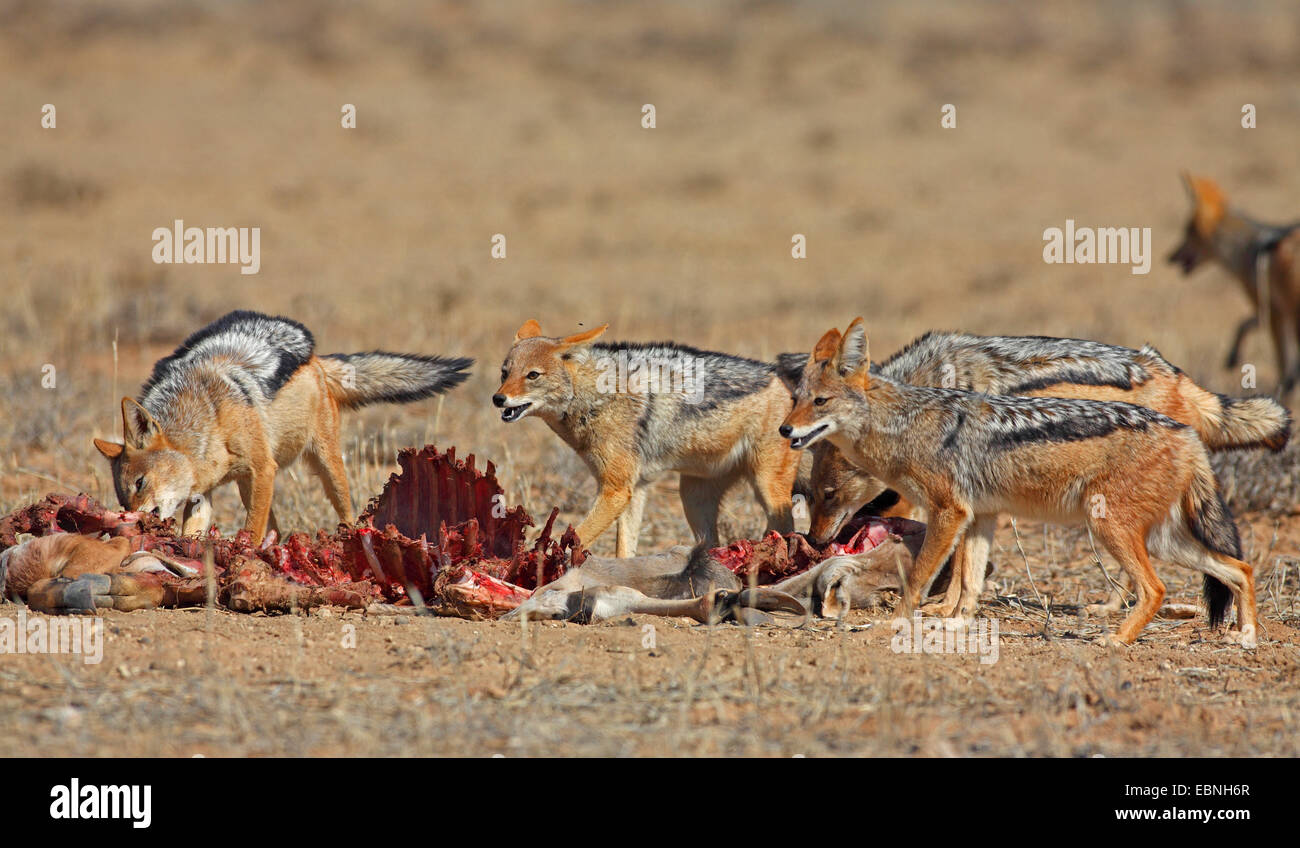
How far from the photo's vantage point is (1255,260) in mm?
14828

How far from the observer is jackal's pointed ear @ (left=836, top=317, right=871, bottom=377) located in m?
7.09

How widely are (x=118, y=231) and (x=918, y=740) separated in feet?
56.6

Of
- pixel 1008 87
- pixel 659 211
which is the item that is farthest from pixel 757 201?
pixel 1008 87

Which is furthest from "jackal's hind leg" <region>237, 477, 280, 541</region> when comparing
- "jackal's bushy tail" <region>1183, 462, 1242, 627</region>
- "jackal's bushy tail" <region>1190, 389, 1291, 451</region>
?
"jackal's bushy tail" <region>1190, 389, 1291, 451</region>

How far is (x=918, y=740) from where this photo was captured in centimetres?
463

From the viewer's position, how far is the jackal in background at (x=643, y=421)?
7.88 metres

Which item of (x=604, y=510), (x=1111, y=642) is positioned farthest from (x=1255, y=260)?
(x=1111, y=642)

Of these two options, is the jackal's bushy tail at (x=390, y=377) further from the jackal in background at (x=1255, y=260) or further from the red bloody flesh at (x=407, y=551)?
the jackal in background at (x=1255, y=260)

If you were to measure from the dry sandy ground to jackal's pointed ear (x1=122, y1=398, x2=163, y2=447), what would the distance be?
3.66 feet

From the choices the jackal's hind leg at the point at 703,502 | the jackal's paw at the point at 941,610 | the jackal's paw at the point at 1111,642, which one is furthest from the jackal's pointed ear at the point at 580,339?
the jackal's paw at the point at 1111,642

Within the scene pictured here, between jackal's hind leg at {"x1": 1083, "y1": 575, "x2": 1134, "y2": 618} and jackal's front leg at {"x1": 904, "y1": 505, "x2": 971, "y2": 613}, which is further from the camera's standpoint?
jackal's hind leg at {"x1": 1083, "y1": 575, "x2": 1134, "y2": 618}

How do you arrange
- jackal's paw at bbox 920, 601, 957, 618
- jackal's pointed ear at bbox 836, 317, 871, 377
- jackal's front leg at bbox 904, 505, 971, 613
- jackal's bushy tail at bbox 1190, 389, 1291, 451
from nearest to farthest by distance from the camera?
jackal's front leg at bbox 904, 505, 971, 613 → jackal's paw at bbox 920, 601, 957, 618 → jackal's pointed ear at bbox 836, 317, 871, 377 → jackal's bushy tail at bbox 1190, 389, 1291, 451

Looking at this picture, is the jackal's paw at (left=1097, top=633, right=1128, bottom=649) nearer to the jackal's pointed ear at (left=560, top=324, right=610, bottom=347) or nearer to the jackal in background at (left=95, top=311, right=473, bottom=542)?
the jackal's pointed ear at (left=560, top=324, right=610, bottom=347)

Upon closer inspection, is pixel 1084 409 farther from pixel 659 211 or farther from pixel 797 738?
pixel 659 211
